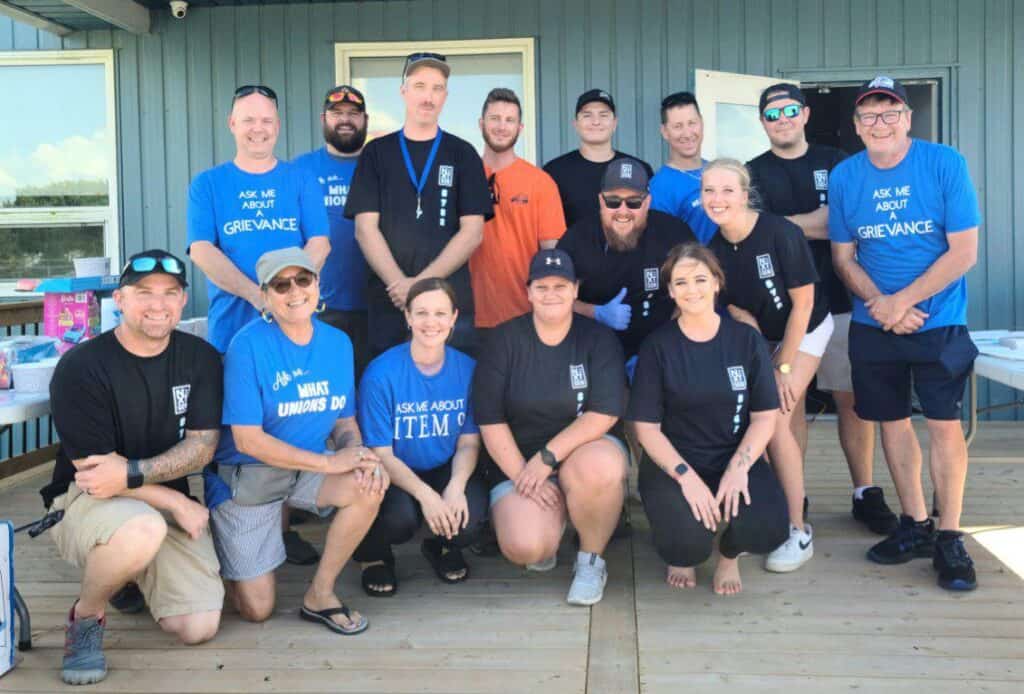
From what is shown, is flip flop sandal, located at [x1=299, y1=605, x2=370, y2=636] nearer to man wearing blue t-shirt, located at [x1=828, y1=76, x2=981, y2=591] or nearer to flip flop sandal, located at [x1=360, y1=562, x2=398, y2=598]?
flip flop sandal, located at [x1=360, y1=562, x2=398, y2=598]

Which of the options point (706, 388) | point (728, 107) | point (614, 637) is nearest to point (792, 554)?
point (706, 388)

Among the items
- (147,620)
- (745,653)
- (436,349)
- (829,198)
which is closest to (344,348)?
(436,349)

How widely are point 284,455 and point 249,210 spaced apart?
0.98 m

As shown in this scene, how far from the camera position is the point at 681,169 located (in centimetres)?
388

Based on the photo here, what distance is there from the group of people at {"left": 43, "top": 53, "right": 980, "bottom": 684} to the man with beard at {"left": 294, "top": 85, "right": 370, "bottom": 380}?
31 centimetres

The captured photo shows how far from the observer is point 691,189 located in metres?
3.80

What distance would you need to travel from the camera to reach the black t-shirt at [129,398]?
102 inches

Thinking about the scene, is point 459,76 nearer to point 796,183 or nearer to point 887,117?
point 796,183

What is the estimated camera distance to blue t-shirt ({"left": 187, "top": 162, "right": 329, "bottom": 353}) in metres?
3.33

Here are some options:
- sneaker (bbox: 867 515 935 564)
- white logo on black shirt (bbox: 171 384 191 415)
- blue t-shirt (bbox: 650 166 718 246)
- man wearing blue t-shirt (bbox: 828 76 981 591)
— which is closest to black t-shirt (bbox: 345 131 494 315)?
blue t-shirt (bbox: 650 166 718 246)

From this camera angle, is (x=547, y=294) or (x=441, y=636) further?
(x=547, y=294)

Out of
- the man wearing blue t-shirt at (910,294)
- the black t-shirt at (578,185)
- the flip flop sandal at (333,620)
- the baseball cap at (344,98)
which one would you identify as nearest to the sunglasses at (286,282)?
the flip flop sandal at (333,620)

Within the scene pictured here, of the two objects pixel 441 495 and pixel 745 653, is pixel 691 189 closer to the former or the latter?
pixel 441 495

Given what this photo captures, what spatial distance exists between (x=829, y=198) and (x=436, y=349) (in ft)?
5.08
